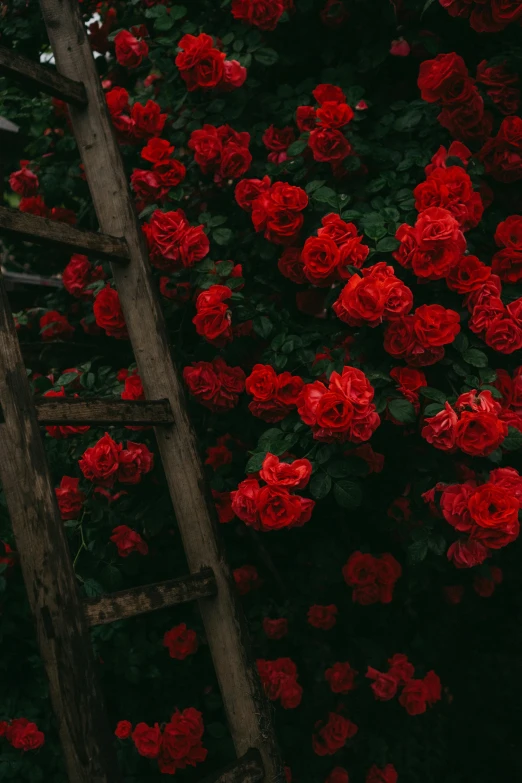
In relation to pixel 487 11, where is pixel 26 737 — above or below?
below

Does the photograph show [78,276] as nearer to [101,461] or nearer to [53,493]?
[101,461]

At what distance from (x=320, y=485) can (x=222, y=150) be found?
1014mm

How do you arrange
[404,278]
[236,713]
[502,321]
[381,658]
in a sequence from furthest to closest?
1. [381,658]
2. [404,278]
3. [502,321]
4. [236,713]

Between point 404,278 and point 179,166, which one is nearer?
point 404,278

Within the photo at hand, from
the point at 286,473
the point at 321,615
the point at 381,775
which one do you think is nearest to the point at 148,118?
the point at 286,473

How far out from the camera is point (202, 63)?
2.11 m

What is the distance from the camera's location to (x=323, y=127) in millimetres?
2027

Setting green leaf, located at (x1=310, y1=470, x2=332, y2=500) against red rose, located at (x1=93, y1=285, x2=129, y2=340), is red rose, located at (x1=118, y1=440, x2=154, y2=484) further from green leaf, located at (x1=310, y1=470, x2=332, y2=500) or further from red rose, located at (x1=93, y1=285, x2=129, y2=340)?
green leaf, located at (x1=310, y1=470, x2=332, y2=500)

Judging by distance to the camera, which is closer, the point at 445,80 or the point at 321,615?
the point at 445,80

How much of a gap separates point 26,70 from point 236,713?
1.41m

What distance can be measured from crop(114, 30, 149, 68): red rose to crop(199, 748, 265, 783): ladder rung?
1.98m

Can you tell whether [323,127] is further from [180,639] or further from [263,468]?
[180,639]

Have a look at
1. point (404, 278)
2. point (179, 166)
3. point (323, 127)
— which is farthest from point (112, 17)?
point (404, 278)

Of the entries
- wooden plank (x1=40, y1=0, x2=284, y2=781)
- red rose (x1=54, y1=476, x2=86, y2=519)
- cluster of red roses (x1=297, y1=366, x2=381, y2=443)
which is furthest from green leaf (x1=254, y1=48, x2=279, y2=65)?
red rose (x1=54, y1=476, x2=86, y2=519)
